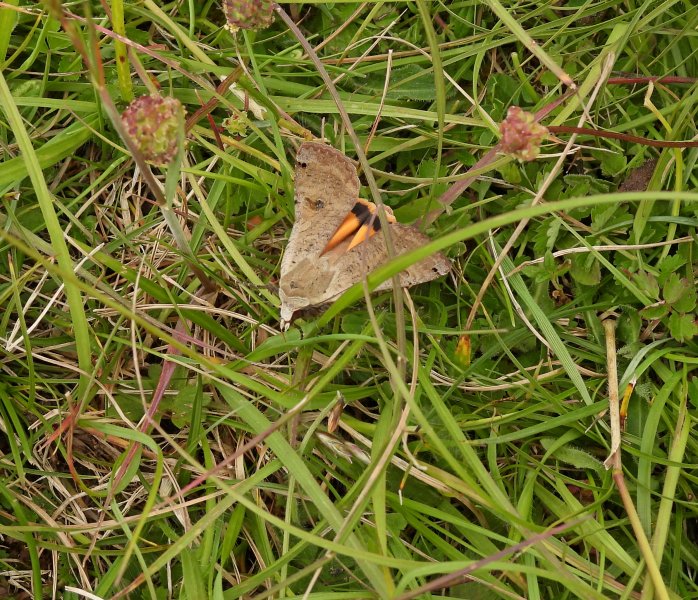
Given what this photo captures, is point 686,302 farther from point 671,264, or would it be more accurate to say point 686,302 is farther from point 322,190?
point 322,190

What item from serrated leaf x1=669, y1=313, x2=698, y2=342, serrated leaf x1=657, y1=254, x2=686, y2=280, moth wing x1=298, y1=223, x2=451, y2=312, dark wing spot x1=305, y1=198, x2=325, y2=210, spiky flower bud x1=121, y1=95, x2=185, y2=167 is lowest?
serrated leaf x1=669, y1=313, x2=698, y2=342

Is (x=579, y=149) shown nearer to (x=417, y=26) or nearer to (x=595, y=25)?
(x=595, y=25)

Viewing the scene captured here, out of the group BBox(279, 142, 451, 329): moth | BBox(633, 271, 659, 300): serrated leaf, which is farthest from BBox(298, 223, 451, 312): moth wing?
BBox(633, 271, 659, 300): serrated leaf

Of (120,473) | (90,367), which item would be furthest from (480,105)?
(120,473)

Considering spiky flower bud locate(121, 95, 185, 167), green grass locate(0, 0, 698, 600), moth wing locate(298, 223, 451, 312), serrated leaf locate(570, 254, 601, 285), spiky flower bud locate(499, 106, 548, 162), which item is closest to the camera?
spiky flower bud locate(121, 95, 185, 167)

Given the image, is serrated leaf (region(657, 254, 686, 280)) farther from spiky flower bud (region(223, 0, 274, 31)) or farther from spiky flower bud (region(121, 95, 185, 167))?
spiky flower bud (region(121, 95, 185, 167))

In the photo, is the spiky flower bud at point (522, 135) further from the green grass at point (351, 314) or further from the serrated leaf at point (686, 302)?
→ the serrated leaf at point (686, 302)
